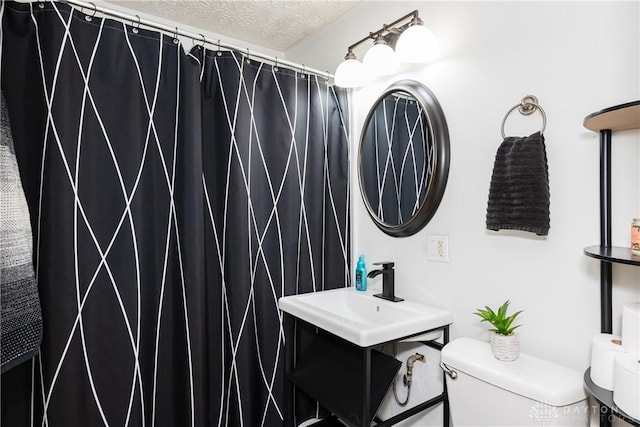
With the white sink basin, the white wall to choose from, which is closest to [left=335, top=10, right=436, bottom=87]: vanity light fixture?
the white wall

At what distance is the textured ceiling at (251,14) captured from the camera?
2.10m

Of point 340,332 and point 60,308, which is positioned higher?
point 60,308

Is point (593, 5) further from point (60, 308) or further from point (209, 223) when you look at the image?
point (60, 308)

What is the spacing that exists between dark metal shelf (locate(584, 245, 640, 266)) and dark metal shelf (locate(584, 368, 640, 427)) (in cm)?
36

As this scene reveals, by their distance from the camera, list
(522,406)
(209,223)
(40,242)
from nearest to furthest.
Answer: (522,406) → (40,242) → (209,223)

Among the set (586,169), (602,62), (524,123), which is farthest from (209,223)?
(602,62)

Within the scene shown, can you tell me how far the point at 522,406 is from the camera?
1128mm

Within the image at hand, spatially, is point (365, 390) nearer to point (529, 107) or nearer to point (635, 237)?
point (635, 237)

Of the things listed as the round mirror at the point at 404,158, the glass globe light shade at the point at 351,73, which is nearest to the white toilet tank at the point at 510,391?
the round mirror at the point at 404,158

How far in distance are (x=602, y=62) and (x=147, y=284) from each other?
1.86m

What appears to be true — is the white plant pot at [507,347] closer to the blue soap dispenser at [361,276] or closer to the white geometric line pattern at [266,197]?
the blue soap dispenser at [361,276]

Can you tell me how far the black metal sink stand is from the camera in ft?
4.58

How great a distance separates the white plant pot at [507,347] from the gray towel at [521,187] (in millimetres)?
375

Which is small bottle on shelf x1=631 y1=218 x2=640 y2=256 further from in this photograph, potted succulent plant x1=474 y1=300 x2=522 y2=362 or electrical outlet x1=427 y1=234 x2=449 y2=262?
electrical outlet x1=427 y1=234 x2=449 y2=262
